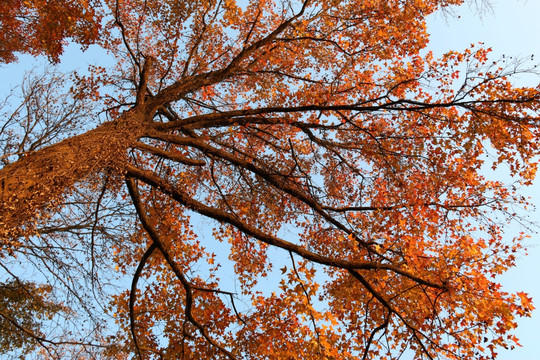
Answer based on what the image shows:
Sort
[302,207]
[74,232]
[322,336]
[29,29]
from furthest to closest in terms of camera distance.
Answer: [29,29], [302,207], [74,232], [322,336]

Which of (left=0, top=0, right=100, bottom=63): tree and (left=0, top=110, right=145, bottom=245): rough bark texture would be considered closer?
(left=0, top=110, right=145, bottom=245): rough bark texture

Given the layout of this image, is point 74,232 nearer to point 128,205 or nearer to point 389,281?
point 128,205

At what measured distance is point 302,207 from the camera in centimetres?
920

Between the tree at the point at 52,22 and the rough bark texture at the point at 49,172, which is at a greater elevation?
the tree at the point at 52,22

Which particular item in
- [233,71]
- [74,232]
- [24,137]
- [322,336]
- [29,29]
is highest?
[29,29]

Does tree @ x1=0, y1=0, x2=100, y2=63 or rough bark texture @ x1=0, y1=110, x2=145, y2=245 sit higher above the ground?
tree @ x1=0, y1=0, x2=100, y2=63

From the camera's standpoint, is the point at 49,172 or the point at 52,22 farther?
the point at 52,22

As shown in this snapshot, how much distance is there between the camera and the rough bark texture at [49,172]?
3.64m

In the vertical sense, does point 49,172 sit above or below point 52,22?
below

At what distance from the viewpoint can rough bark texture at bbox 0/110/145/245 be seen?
3.64 m

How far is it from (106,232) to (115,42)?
→ 19.2 feet

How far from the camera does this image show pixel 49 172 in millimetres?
4023

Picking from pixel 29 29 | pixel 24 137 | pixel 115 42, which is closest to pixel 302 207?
pixel 24 137

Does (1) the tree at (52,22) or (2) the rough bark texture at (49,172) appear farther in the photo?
(1) the tree at (52,22)
